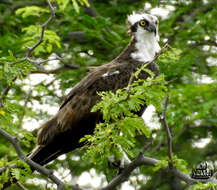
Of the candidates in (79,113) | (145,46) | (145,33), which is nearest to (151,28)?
(145,33)

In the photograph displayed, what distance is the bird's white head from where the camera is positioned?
21.2ft

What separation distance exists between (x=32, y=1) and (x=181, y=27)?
2.90 meters

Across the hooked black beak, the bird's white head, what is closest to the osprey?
the bird's white head

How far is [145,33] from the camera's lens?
659 cm

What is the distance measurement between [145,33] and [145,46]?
9.2 inches

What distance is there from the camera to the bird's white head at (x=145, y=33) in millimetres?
6453

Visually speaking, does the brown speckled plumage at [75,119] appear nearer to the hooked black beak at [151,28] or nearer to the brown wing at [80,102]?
the brown wing at [80,102]

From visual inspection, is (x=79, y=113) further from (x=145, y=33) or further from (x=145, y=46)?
(x=145, y=33)

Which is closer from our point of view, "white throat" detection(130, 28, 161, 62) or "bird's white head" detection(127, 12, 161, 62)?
"white throat" detection(130, 28, 161, 62)

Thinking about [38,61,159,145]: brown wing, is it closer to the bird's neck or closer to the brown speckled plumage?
the brown speckled plumage

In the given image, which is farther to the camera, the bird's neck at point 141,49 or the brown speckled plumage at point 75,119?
the bird's neck at point 141,49

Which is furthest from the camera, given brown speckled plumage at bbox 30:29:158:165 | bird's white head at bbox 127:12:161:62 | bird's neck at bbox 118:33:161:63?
bird's white head at bbox 127:12:161:62

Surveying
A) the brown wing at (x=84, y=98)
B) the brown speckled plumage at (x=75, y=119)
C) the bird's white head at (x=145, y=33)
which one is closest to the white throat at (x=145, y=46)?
the bird's white head at (x=145, y=33)

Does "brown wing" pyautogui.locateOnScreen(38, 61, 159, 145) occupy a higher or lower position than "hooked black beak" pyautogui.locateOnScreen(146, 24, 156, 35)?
lower
